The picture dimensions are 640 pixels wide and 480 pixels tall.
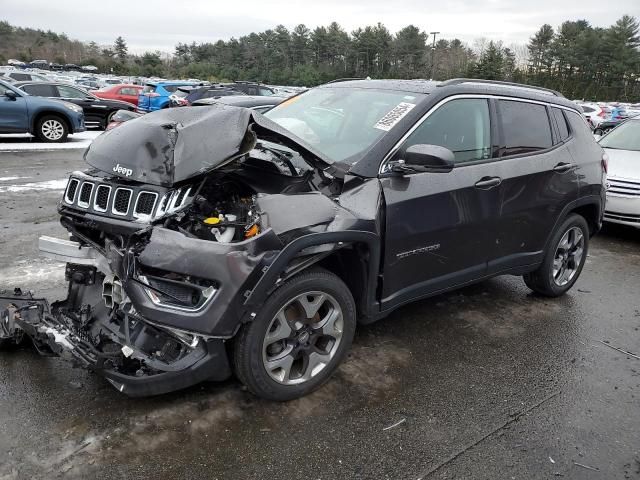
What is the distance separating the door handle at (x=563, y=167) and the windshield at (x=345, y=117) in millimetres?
1555

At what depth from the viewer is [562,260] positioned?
5039 millimetres

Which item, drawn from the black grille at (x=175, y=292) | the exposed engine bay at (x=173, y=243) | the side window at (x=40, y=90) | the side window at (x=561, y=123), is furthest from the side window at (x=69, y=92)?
the black grille at (x=175, y=292)

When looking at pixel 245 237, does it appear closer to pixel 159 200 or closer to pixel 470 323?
pixel 159 200

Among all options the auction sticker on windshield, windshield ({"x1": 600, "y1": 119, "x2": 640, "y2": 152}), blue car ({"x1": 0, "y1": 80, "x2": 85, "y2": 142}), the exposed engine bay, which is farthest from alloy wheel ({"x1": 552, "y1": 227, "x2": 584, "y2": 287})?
blue car ({"x1": 0, "y1": 80, "x2": 85, "y2": 142})

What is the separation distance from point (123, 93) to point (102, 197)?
792 inches

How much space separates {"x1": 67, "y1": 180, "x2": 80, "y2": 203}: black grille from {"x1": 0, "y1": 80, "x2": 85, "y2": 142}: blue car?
37.3 ft

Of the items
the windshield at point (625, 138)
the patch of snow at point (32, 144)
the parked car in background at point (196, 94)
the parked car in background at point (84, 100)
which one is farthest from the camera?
the parked car in background at point (196, 94)

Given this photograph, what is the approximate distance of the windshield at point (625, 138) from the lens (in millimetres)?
8438

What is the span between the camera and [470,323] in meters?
4.43

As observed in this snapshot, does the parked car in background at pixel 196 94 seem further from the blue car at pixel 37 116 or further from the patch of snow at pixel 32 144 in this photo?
the blue car at pixel 37 116

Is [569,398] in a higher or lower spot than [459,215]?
lower

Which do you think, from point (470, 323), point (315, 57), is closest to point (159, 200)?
point (470, 323)

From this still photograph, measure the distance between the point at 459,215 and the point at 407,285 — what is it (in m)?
0.63

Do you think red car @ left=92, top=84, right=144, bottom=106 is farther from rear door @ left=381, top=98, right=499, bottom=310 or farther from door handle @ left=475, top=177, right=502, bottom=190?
door handle @ left=475, top=177, right=502, bottom=190
